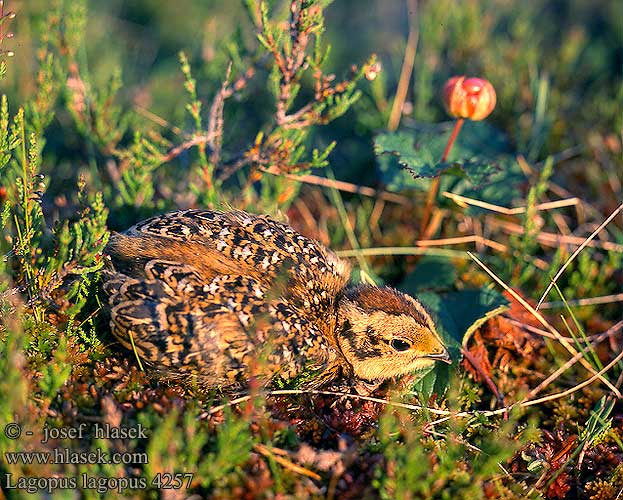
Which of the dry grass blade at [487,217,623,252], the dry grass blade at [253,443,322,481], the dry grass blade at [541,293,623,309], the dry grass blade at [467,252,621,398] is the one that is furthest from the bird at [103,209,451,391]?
the dry grass blade at [487,217,623,252]

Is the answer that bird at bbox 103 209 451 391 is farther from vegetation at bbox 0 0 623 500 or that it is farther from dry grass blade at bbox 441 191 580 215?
dry grass blade at bbox 441 191 580 215

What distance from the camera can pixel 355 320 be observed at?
332cm

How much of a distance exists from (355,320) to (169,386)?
100cm

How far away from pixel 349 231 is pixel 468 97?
4.29 feet

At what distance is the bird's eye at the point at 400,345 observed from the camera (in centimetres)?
335

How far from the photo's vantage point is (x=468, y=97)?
399 cm

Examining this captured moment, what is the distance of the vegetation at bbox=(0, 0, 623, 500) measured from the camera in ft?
8.87

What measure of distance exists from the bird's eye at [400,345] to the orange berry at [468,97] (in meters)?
1.62

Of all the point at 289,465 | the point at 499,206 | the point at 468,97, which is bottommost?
the point at 289,465

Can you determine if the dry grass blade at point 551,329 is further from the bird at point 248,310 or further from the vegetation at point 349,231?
the bird at point 248,310

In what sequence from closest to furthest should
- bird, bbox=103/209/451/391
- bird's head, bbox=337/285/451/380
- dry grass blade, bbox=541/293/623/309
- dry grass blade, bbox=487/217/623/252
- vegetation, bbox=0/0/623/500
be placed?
vegetation, bbox=0/0/623/500, bird, bbox=103/209/451/391, bird's head, bbox=337/285/451/380, dry grass blade, bbox=541/293/623/309, dry grass blade, bbox=487/217/623/252

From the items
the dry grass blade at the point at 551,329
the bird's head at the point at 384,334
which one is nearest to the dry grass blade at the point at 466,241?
the dry grass blade at the point at 551,329

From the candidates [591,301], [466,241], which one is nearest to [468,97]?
[466,241]

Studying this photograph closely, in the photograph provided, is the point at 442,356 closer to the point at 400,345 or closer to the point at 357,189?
the point at 400,345
